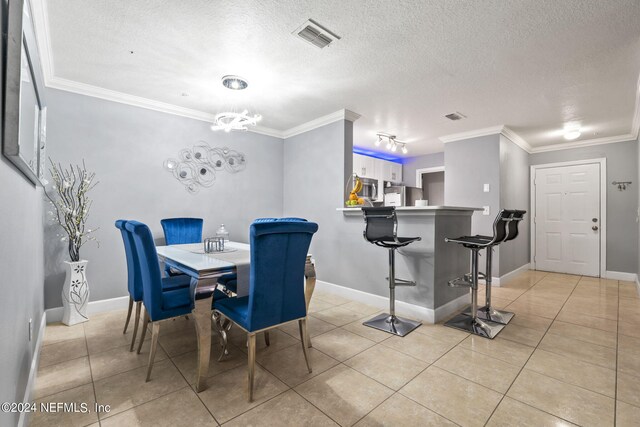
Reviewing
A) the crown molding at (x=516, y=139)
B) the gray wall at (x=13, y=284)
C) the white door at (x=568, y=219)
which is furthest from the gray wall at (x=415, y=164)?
the gray wall at (x=13, y=284)

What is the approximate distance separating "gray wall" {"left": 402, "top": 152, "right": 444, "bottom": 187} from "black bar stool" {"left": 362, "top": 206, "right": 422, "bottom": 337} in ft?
14.1

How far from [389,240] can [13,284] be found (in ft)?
8.04

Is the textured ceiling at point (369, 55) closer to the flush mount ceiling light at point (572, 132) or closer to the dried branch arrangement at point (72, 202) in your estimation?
the flush mount ceiling light at point (572, 132)

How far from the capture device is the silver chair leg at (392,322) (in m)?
2.76

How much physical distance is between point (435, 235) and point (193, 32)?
2743mm

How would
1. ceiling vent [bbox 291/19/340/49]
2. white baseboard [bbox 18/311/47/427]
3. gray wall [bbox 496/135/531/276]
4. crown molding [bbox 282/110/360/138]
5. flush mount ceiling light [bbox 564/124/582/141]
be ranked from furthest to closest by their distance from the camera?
1. gray wall [bbox 496/135/531/276]
2. flush mount ceiling light [bbox 564/124/582/141]
3. crown molding [bbox 282/110/360/138]
4. ceiling vent [bbox 291/19/340/49]
5. white baseboard [bbox 18/311/47/427]

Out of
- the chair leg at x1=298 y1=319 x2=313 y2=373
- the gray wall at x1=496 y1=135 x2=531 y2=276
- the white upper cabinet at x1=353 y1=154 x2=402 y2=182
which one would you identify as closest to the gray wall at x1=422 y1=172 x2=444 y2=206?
the white upper cabinet at x1=353 y1=154 x2=402 y2=182

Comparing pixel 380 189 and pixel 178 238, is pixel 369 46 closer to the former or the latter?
pixel 178 238

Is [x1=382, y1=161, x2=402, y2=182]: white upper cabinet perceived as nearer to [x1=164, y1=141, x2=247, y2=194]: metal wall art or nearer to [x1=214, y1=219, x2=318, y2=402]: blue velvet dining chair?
[x1=164, y1=141, x2=247, y2=194]: metal wall art

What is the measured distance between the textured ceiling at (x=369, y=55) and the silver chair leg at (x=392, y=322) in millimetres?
1804

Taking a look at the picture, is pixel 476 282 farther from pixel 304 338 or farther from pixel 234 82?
pixel 234 82

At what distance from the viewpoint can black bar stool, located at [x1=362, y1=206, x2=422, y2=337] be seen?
2.71 m

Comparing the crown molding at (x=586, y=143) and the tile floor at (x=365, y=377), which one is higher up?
the crown molding at (x=586, y=143)

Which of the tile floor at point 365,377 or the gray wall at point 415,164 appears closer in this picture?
the tile floor at point 365,377
